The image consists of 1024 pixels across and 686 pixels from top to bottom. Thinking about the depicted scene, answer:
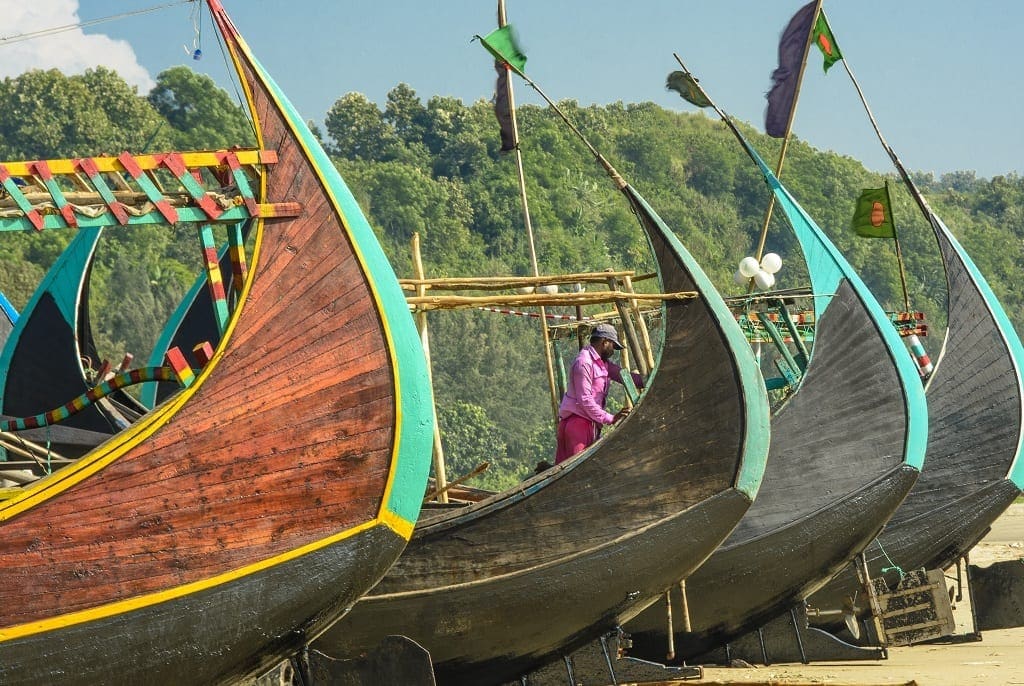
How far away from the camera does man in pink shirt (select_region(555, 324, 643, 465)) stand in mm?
11148

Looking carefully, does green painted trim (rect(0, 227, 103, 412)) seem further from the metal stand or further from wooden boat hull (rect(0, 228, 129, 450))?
the metal stand

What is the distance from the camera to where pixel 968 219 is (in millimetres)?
70438

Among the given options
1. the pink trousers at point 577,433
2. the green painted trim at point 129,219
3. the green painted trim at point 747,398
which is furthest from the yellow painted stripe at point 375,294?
the pink trousers at point 577,433

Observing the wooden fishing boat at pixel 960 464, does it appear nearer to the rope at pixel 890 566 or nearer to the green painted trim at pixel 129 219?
the rope at pixel 890 566

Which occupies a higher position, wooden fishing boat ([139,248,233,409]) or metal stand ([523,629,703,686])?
wooden fishing boat ([139,248,233,409])

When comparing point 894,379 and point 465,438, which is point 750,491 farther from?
point 465,438

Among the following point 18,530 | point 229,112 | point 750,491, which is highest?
point 229,112

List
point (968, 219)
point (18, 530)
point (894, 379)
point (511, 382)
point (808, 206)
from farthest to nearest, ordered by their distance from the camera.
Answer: point (968, 219)
point (808, 206)
point (511, 382)
point (894, 379)
point (18, 530)

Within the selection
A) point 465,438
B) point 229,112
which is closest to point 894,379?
point 465,438

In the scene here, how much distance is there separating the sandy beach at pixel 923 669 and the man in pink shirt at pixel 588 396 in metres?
2.03

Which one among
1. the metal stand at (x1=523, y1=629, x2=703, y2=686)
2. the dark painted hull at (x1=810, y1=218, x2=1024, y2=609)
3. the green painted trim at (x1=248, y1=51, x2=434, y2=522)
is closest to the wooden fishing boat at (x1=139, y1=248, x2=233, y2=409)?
the metal stand at (x1=523, y1=629, x2=703, y2=686)

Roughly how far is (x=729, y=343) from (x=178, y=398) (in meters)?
4.01

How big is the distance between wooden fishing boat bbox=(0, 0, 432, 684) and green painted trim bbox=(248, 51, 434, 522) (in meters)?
0.01

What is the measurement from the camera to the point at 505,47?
13.0 metres
